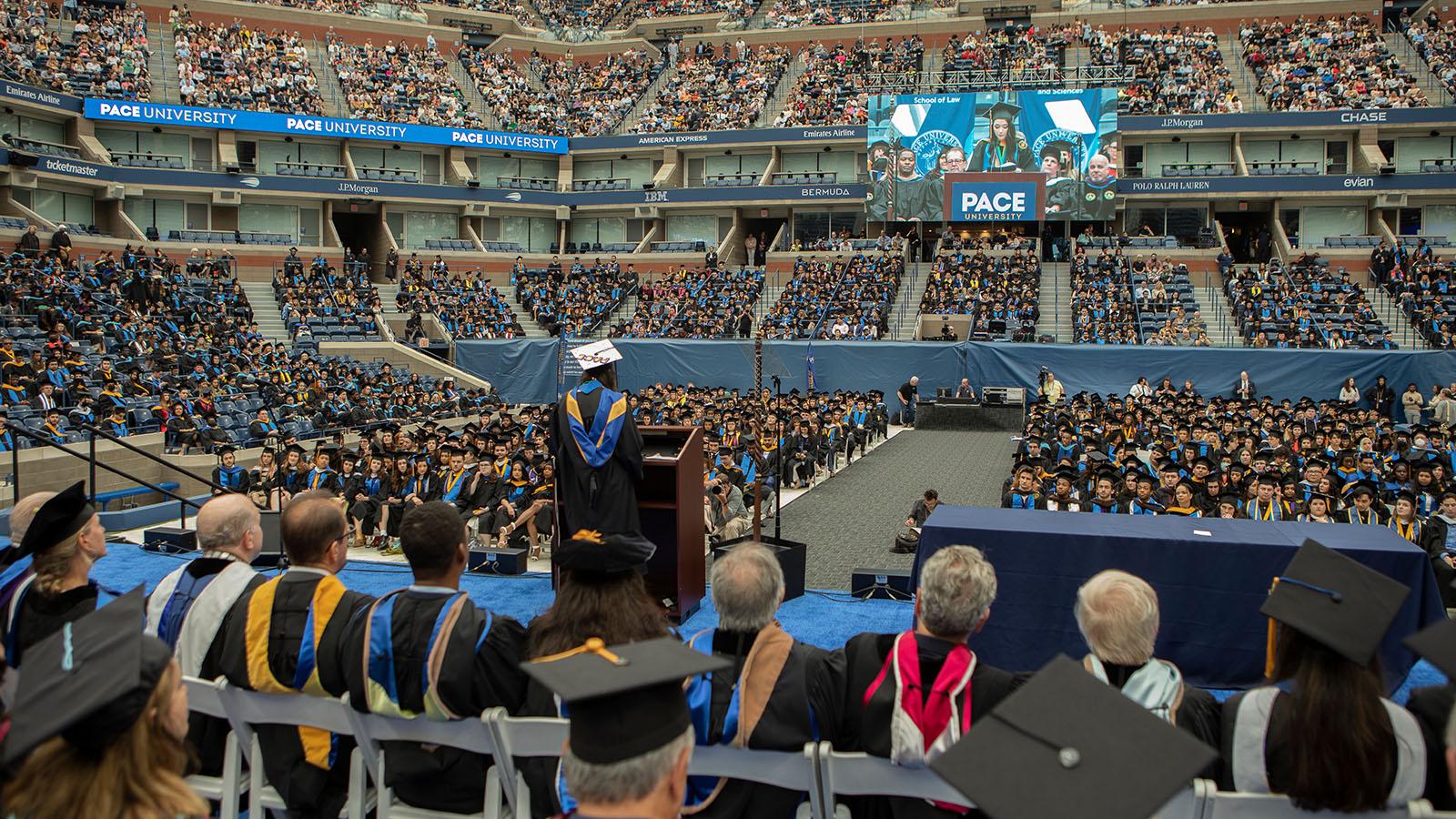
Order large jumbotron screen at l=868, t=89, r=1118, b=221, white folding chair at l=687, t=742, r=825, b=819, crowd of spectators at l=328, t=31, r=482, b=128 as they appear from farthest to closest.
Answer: crowd of spectators at l=328, t=31, r=482, b=128 → large jumbotron screen at l=868, t=89, r=1118, b=221 → white folding chair at l=687, t=742, r=825, b=819

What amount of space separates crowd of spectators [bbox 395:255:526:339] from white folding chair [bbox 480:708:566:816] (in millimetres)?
32987

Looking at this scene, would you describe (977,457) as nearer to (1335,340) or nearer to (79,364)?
(1335,340)

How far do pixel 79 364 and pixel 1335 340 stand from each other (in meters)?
28.7

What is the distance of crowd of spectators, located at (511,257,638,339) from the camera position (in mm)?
37938

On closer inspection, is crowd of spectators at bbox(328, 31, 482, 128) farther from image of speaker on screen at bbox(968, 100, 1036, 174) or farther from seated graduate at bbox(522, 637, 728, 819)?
seated graduate at bbox(522, 637, 728, 819)

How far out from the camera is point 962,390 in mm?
26719

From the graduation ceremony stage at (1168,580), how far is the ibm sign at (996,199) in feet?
100

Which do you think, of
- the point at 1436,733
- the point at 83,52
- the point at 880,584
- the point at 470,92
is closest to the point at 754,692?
the point at 1436,733

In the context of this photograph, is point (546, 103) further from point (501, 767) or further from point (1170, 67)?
point (501, 767)

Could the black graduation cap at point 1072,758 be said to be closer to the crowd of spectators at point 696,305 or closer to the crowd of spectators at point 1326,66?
the crowd of spectators at point 696,305

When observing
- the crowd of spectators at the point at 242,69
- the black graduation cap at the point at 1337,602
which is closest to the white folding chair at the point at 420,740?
the black graduation cap at the point at 1337,602

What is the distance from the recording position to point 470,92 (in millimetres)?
47969

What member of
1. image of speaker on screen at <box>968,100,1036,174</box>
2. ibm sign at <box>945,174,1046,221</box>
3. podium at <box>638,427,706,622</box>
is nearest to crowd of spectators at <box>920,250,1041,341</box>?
ibm sign at <box>945,174,1046,221</box>

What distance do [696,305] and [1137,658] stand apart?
34.0 meters
